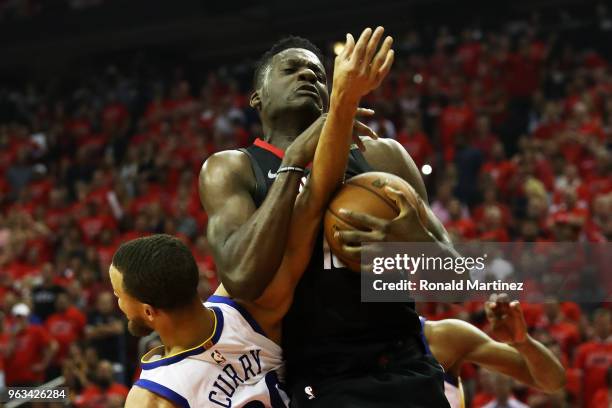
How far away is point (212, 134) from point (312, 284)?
10288 mm

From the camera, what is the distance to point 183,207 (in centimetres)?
1036

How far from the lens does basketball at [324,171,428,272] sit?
2793 mm

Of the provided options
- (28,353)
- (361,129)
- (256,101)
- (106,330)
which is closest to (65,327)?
(28,353)

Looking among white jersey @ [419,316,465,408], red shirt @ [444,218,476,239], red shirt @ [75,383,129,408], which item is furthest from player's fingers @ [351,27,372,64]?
Answer: red shirt @ [444,218,476,239]

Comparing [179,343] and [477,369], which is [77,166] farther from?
[179,343]

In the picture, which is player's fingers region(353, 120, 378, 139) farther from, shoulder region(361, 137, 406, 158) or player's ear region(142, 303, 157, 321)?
player's ear region(142, 303, 157, 321)

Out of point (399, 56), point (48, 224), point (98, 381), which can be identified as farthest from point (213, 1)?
point (98, 381)

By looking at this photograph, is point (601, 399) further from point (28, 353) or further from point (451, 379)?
point (28, 353)

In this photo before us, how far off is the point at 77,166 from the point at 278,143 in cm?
1080

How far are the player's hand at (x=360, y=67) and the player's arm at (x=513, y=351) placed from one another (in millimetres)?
957

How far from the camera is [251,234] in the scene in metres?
2.79

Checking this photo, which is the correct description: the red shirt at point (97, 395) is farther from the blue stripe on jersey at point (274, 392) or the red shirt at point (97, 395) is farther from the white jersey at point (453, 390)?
the blue stripe on jersey at point (274, 392)

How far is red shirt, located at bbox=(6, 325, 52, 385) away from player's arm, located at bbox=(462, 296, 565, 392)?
5253 mm

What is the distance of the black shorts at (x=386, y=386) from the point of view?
2.85 metres
